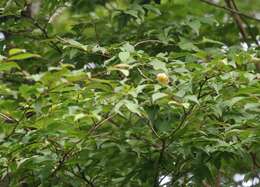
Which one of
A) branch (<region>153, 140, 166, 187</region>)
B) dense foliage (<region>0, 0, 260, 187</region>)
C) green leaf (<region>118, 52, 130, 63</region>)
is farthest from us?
branch (<region>153, 140, 166, 187</region>)

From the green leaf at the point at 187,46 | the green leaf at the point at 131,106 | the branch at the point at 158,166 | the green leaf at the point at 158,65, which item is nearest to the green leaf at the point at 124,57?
the green leaf at the point at 158,65

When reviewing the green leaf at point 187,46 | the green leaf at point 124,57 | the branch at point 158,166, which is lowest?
the branch at point 158,166

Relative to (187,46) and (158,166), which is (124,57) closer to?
(158,166)

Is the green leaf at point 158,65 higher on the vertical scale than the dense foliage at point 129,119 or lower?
higher

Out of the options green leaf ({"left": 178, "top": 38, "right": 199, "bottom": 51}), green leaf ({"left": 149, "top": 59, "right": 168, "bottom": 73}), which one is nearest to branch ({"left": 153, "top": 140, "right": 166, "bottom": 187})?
green leaf ({"left": 149, "top": 59, "right": 168, "bottom": 73})

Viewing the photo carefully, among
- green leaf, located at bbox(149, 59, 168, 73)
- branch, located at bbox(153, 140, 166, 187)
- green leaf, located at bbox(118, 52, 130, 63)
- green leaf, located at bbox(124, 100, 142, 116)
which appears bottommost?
branch, located at bbox(153, 140, 166, 187)

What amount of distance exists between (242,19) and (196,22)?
730 mm

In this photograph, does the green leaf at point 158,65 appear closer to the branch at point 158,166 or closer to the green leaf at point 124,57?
the green leaf at point 124,57

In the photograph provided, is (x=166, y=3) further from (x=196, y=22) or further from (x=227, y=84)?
(x=227, y=84)

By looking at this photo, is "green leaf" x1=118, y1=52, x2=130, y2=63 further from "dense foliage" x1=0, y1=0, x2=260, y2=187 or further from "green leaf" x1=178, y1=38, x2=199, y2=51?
"green leaf" x1=178, y1=38, x2=199, y2=51

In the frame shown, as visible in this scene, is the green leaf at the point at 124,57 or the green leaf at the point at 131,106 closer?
the green leaf at the point at 131,106

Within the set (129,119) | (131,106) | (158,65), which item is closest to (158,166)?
(129,119)

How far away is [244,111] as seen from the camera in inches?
85.4

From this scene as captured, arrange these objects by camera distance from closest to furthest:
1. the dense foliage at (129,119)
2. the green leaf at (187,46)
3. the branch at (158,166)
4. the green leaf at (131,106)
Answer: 1. the green leaf at (131,106)
2. the dense foliage at (129,119)
3. the branch at (158,166)
4. the green leaf at (187,46)
